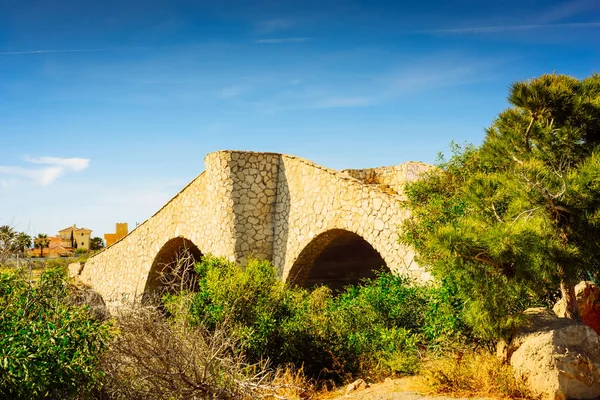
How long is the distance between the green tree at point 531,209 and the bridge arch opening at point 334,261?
604cm

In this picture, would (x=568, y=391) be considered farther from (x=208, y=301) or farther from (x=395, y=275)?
(x=208, y=301)

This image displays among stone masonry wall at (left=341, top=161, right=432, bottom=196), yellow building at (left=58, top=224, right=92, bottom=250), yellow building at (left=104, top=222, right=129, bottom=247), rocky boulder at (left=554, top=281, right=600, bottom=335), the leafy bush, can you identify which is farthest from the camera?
yellow building at (left=58, top=224, right=92, bottom=250)

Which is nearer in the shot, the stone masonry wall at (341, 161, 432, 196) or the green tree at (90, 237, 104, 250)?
the stone masonry wall at (341, 161, 432, 196)

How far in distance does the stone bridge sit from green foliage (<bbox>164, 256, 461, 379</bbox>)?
1322 millimetres

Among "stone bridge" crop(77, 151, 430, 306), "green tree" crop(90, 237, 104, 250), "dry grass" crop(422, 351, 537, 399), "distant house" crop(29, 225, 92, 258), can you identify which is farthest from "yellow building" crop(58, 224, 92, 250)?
"dry grass" crop(422, 351, 537, 399)

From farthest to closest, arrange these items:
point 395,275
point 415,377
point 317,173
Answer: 1. point 317,173
2. point 395,275
3. point 415,377

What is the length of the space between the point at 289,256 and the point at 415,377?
269 inches

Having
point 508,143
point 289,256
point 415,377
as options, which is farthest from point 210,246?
point 508,143

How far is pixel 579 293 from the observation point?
294 inches

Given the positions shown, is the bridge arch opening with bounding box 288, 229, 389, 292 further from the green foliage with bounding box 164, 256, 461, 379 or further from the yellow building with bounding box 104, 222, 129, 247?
the yellow building with bounding box 104, 222, 129, 247

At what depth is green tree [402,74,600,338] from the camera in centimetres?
557

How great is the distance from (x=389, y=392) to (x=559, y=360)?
74.9 inches

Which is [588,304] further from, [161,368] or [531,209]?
[161,368]

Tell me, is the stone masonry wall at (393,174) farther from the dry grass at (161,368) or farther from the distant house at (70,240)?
the distant house at (70,240)
